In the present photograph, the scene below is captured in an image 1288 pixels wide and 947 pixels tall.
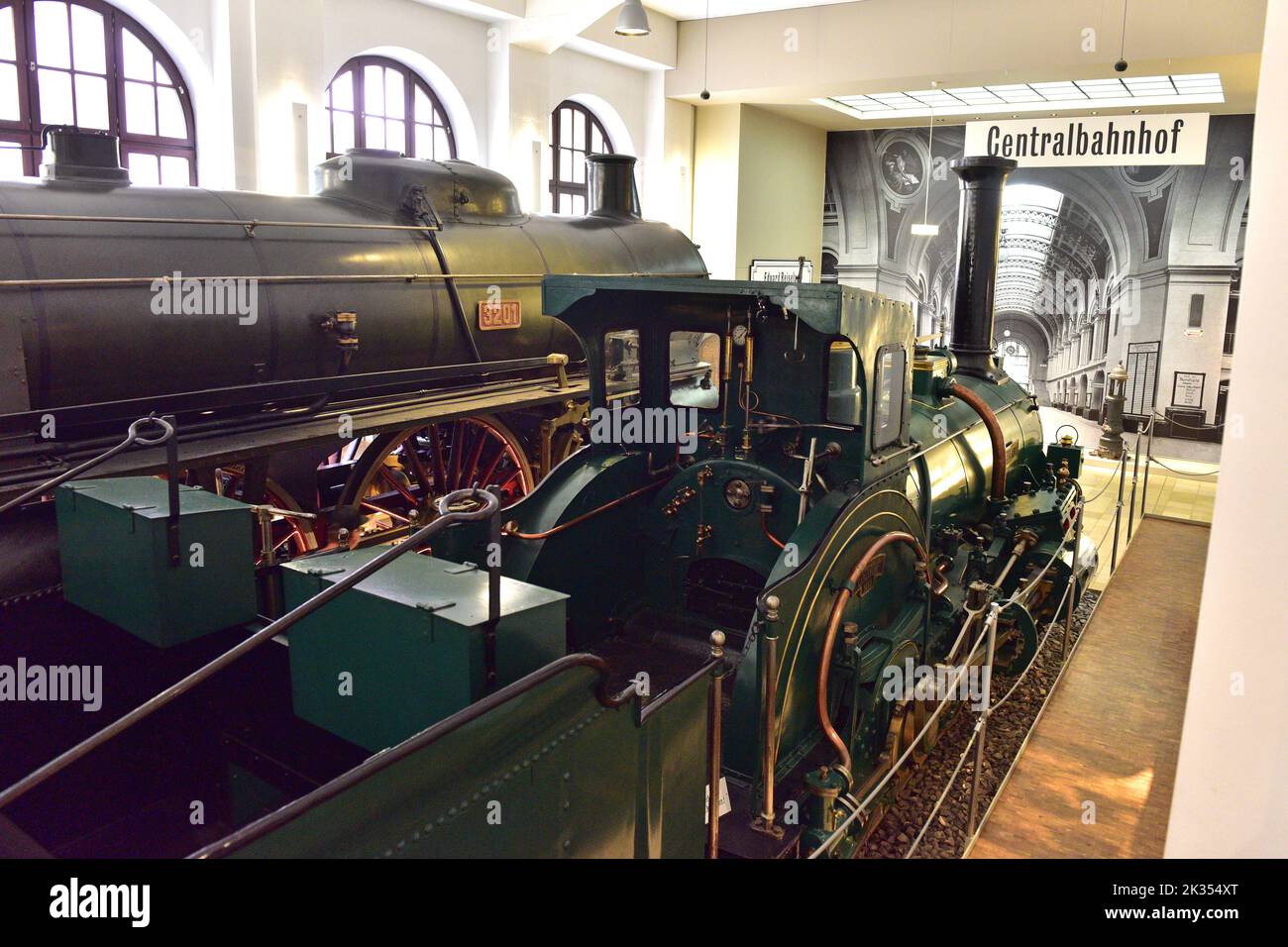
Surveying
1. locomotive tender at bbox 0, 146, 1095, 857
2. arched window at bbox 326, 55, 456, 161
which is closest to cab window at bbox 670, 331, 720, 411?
locomotive tender at bbox 0, 146, 1095, 857

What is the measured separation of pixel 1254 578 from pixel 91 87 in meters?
10.3

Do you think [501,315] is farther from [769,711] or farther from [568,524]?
[769,711]

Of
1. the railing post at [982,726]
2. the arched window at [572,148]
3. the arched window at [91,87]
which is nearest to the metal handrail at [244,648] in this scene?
the railing post at [982,726]

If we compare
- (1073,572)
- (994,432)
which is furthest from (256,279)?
(1073,572)

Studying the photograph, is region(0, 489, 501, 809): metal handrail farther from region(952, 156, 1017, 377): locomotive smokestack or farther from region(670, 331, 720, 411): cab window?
region(952, 156, 1017, 377): locomotive smokestack

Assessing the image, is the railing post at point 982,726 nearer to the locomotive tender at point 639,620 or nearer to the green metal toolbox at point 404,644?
the locomotive tender at point 639,620

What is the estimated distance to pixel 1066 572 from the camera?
23.7ft

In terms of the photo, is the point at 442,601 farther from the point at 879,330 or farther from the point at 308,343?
the point at 308,343

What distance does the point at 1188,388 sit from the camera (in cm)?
1383

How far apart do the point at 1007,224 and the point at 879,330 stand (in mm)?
11486

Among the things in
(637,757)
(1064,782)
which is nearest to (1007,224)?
(1064,782)

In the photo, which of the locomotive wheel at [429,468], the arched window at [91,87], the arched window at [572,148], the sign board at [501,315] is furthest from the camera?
the arched window at [572,148]

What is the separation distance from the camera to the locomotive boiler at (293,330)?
5309 mm

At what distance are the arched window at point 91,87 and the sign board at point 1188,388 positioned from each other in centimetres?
1276
